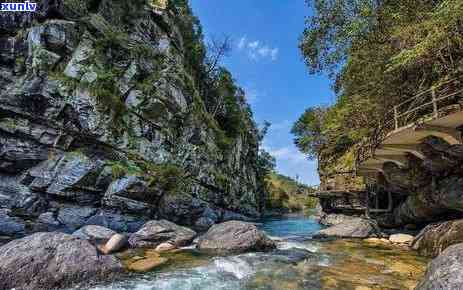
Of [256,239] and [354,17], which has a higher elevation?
[354,17]

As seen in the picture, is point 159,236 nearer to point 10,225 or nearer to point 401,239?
point 10,225

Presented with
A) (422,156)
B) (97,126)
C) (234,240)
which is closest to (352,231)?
(422,156)

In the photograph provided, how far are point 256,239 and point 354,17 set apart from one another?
15.1 meters

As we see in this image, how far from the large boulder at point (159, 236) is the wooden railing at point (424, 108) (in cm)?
1080

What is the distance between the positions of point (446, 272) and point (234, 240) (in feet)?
26.9

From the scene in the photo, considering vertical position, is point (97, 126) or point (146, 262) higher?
point (97, 126)

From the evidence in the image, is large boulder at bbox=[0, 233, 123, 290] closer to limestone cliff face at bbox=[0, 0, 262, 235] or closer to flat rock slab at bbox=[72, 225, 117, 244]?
flat rock slab at bbox=[72, 225, 117, 244]

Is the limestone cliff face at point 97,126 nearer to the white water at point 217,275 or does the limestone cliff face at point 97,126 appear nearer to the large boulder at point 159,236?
the large boulder at point 159,236

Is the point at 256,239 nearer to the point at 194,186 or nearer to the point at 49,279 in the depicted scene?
the point at 49,279

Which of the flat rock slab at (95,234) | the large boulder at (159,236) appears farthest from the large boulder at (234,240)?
the flat rock slab at (95,234)

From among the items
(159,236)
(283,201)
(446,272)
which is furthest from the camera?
(283,201)

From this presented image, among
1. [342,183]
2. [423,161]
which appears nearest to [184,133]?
[342,183]

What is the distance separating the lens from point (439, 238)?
1152 cm

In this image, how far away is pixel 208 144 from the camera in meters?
34.5
